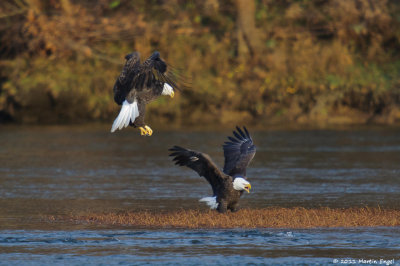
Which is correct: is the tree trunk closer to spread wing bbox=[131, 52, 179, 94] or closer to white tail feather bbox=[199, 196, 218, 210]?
spread wing bbox=[131, 52, 179, 94]

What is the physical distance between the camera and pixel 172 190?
562 inches

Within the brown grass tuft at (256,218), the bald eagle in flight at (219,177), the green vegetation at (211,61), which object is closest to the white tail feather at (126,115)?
the bald eagle in flight at (219,177)

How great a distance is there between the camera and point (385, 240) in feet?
31.9

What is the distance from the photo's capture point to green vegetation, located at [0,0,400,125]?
28656mm

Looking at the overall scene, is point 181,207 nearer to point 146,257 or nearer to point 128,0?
point 146,257

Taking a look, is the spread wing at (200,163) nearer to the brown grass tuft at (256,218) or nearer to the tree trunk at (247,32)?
the brown grass tuft at (256,218)

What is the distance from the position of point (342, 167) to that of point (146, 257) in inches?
348

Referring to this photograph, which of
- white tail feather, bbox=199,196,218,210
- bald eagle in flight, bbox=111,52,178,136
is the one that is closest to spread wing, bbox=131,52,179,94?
bald eagle in flight, bbox=111,52,178,136

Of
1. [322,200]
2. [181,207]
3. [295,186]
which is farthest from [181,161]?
[295,186]

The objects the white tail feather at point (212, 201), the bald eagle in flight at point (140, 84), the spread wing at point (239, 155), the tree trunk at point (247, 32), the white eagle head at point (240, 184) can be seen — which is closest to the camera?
the white eagle head at point (240, 184)

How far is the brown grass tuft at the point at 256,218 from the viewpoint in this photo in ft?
35.1

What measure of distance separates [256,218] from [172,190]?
343 cm

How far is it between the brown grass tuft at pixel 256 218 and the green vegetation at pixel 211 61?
54.5 ft
